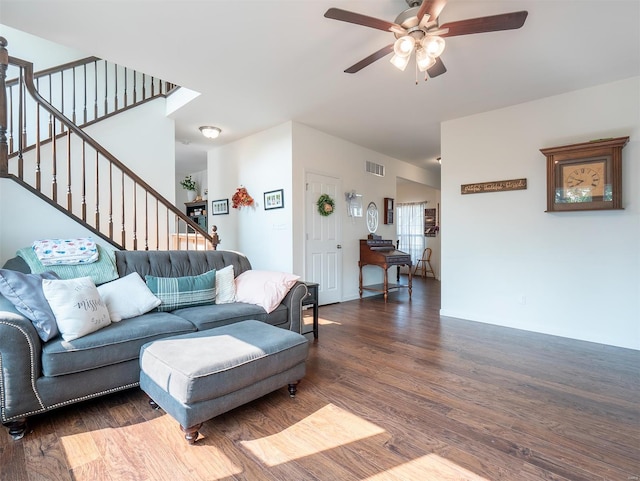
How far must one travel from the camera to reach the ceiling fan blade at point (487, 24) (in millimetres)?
1855

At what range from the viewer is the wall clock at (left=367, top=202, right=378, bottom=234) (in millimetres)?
5844

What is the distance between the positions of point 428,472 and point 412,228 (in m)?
7.68

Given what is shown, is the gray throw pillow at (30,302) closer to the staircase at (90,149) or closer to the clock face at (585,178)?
the staircase at (90,149)

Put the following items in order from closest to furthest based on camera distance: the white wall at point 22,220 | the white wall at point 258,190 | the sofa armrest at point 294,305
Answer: the white wall at point 22,220, the sofa armrest at point 294,305, the white wall at point 258,190

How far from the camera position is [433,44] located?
208 cm

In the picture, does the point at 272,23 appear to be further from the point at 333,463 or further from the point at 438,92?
the point at 333,463

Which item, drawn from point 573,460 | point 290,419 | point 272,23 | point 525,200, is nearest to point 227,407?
point 290,419

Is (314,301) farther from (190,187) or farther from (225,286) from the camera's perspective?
(190,187)

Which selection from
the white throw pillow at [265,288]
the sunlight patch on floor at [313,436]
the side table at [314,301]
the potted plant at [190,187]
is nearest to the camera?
the sunlight patch on floor at [313,436]

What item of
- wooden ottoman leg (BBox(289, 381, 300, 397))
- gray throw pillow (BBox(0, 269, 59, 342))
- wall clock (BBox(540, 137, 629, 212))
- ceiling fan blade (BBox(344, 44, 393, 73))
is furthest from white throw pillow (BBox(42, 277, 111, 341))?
wall clock (BBox(540, 137, 629, 212))

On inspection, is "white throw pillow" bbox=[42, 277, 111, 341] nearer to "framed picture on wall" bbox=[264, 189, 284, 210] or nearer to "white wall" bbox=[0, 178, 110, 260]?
"white wall" bbox=[0, 178, 110, 260]

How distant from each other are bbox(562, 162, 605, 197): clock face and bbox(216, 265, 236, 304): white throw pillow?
3.68m

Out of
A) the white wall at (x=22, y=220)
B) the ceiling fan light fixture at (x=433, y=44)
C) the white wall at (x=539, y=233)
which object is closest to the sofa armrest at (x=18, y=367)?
the white wall at (x=22, y=220)

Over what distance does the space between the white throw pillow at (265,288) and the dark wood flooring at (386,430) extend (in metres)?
0.63
